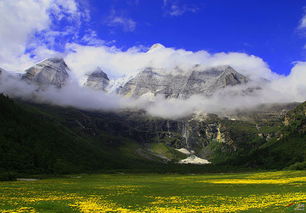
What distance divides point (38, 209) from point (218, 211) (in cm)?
2379

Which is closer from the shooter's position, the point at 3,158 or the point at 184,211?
the point at 184,211

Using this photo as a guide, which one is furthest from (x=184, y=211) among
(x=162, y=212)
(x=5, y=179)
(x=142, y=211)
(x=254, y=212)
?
(x=5, y=179)

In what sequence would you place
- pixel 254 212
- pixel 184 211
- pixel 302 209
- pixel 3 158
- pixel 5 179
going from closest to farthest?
pixel 302 209 → pixel 254 212 → pixel 184 211 → pixel 5 179 → pixel 3 158

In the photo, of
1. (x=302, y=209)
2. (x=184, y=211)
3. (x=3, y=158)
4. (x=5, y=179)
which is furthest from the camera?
(x=3, y=158)

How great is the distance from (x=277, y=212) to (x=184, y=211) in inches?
435

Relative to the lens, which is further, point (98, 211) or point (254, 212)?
point (98, 211)

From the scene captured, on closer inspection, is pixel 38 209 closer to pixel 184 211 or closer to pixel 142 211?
pixel 142 211

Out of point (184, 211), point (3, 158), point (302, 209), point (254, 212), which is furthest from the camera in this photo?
point (3, 158)

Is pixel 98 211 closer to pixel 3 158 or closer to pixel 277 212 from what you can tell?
pixel 277 212

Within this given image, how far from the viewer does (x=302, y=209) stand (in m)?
30.2

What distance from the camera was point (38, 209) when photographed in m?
38.9

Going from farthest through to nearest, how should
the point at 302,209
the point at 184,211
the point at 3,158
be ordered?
the point at 3,158 → the point at 184,211 → the point at 302,209

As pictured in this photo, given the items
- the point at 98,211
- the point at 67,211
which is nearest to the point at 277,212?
the point at 98,211

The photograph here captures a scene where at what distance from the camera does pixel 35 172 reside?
18525 centimetres
